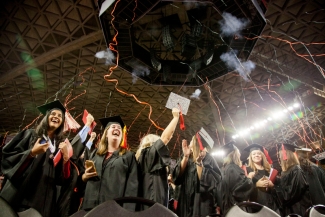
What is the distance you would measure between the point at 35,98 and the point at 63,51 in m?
4.75

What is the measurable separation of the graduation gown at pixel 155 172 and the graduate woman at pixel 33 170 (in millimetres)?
878

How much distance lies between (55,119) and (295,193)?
11.7ft

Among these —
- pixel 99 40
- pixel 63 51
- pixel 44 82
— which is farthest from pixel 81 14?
pixel 44 82

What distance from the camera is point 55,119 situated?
7.97 ft

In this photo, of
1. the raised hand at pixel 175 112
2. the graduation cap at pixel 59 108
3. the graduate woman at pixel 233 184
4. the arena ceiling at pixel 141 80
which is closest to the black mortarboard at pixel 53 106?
the graduation cap at pixel 59 108

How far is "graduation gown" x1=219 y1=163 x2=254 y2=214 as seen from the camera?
307 centimetres

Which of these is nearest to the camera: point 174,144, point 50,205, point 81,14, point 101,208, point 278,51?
point 101,208

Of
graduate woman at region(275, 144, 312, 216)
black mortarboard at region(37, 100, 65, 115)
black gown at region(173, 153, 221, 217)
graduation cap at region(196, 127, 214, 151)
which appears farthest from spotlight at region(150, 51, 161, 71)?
graduate woman at region(275, 144, 312, 216)

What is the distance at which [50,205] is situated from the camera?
80.4 inches

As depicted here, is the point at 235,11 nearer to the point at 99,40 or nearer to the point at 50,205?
the point at 50,205

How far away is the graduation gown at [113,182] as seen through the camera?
6.62 feet

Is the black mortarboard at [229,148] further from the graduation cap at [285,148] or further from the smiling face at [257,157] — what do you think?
the graduation cap at [285,148]

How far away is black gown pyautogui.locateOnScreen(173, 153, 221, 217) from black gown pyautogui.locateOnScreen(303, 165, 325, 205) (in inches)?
56.8

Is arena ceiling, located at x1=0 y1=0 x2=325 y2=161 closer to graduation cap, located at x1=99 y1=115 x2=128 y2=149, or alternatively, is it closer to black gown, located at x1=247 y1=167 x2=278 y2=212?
black gown, located at x1=247 y1=167 x2=278 y2=212
